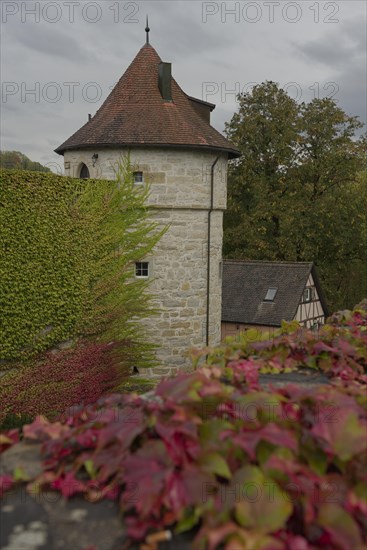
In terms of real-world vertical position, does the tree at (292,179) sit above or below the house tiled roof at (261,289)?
above

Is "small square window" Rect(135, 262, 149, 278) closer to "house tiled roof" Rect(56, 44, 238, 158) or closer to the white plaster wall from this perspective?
"house tiled roof" Rect(56, 44, 238, 158)

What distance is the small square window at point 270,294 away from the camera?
2316 cm

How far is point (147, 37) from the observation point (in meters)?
16.5

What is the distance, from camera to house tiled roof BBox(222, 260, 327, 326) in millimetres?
22656

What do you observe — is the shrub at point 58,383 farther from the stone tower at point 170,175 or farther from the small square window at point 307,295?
the small square window at point 307,295

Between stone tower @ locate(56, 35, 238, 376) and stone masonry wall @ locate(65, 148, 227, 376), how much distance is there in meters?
0.03

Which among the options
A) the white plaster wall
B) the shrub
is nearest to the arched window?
the shrub

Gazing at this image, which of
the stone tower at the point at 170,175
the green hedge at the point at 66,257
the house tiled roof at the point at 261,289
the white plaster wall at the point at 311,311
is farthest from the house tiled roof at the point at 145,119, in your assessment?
the white plaster wall at the point at 311,311

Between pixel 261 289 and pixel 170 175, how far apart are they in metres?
10.3

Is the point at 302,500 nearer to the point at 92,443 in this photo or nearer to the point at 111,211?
the point at 92,443

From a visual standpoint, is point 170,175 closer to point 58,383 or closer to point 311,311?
point 58,383

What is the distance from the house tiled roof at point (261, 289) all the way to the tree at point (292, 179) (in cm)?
232

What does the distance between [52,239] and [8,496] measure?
10.2m

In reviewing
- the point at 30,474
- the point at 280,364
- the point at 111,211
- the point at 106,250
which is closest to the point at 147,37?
the point at 111,211
